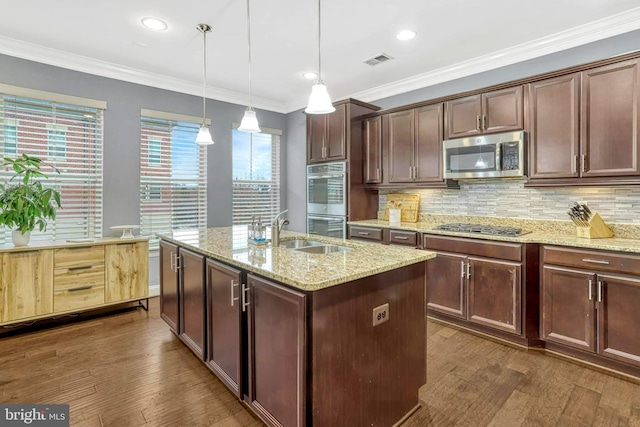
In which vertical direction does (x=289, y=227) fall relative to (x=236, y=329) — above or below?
above

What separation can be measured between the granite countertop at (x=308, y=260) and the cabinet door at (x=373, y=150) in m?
1.89

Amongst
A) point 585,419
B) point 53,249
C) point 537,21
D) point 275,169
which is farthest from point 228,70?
point 585,419

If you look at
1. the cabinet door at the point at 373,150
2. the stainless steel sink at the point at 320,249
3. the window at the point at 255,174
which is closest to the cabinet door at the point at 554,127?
the cabinet door at the point at 373,150

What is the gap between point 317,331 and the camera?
55.5 inches

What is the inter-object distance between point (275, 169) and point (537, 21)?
12.4 feet

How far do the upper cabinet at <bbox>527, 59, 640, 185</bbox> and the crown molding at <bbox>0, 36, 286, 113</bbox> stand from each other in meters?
3.72

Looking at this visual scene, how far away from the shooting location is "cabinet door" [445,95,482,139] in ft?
10.6

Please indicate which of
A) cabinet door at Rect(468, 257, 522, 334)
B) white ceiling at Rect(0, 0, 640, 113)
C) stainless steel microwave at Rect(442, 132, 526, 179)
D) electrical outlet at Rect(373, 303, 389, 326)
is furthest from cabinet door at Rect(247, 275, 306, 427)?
stainless steel microwave at Rect(442, 132, 526, 179)

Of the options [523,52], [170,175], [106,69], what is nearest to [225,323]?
[170,175]

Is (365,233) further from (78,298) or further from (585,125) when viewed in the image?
(78,298)

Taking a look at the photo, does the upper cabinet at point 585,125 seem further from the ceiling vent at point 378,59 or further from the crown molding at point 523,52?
the ceiling vent at point 378,59

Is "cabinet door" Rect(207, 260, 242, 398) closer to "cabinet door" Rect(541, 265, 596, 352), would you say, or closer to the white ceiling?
the white ceiling

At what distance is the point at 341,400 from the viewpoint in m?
1.50

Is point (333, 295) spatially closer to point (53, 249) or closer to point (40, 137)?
point (53, 249)
